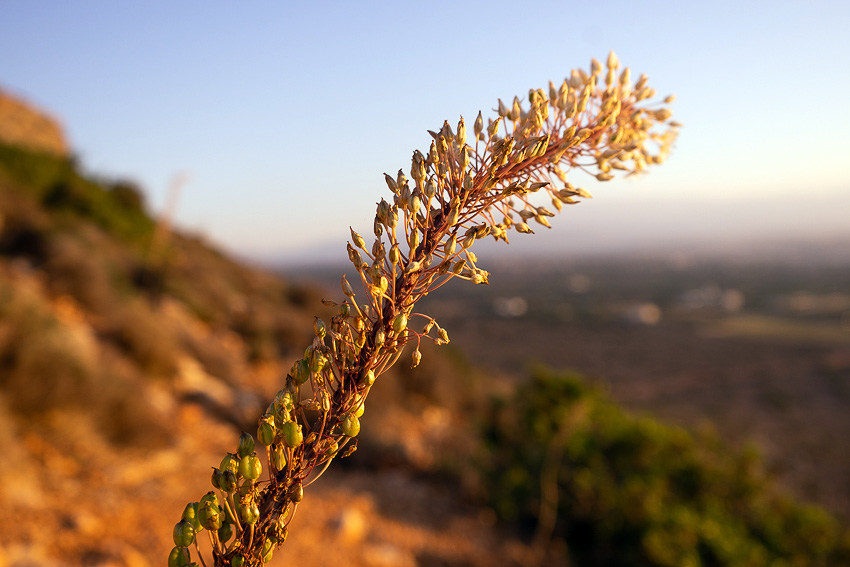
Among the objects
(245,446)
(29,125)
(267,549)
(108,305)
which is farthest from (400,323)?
(29,125)

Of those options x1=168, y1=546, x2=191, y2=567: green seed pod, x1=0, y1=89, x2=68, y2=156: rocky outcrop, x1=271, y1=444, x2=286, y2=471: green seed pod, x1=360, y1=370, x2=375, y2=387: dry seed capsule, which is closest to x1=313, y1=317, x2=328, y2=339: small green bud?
x1=360, y1=370, x2=375, y2=387: dry seed capsule

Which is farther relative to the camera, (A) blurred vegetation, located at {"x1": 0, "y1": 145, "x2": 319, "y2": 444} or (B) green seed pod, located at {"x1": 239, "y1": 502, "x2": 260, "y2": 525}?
(A) blurred vegetation, located at {"x1": 0, "y1": 145, "x2": 319, "y2": 444}

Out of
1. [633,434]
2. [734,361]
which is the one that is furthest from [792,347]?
[633,434]

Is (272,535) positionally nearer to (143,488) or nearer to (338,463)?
(143,488)

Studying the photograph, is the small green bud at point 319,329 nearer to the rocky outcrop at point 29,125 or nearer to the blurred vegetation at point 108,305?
the blurred vegetation at point 108,305

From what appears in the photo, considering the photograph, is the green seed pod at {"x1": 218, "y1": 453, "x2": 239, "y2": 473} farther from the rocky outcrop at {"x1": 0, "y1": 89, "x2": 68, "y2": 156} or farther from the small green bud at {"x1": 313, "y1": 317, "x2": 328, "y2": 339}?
the rocky outcrop at {"x1": 0, "y1": 89, "x2": 68, "y2": 156}
